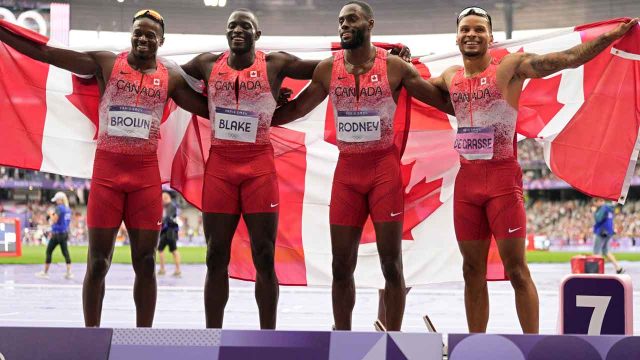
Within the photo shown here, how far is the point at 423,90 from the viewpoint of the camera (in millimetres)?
4719

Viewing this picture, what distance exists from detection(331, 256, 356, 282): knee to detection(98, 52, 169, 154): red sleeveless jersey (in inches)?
51.2

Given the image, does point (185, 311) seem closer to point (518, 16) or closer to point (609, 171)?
point (609, 171)

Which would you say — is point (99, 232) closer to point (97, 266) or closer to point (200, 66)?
point (97, 266)

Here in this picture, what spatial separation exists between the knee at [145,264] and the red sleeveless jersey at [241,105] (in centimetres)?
79

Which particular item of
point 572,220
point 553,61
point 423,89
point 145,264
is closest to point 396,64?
point 423,89

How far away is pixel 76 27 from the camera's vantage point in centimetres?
2517

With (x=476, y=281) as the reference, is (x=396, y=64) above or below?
above

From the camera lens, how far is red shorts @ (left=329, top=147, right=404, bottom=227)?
4.61m

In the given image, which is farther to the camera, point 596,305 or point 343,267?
point 343,267

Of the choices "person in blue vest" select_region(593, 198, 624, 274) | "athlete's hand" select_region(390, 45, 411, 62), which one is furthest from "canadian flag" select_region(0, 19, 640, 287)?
"person in blue vest" select_region(593, 198, 624, 274)

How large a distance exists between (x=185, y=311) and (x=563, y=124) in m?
5.16

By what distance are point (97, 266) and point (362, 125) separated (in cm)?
180

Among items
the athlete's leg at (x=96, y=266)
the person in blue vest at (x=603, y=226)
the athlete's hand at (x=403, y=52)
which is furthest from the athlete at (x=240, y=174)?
the person in blue vest at (x=603, y=226)

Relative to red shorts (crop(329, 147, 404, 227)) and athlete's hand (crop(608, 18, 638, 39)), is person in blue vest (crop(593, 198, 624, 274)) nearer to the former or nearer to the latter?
athlete's hand (crop(608, 18, 638, 39))
